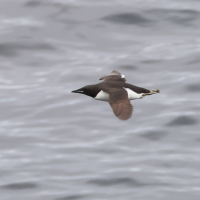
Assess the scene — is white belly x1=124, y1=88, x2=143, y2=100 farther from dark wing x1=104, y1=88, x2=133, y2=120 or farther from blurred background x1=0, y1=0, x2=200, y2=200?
blurred background x1=0, y1=0, x2=200, y2=200

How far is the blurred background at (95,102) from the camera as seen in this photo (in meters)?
19.6

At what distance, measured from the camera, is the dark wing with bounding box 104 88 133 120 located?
13.5 m

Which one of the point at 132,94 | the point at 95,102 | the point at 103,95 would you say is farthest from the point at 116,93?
the point at 95,102

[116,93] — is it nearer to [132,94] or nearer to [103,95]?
[103,95]

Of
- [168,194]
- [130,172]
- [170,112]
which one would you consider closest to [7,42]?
[170,112]

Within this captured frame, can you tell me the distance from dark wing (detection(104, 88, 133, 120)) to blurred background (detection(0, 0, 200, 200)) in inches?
175

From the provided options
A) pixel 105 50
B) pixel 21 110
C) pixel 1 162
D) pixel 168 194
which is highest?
pixel 105 50

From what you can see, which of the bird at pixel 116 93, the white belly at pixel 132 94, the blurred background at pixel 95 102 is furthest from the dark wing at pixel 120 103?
the blurred background at pixel 95 102

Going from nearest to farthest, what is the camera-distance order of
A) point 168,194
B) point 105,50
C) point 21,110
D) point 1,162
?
point 168,194, point 1,162, point 21,110, point 105,50

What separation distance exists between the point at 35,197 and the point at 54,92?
20.1 ft

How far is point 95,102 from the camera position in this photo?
23.5 metres

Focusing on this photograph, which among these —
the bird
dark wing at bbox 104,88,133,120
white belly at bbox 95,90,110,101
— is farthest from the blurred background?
dark wing at bbox 104,88,133,120

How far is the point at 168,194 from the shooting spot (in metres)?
18.5

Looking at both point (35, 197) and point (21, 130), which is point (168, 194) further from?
point (21, 130)
